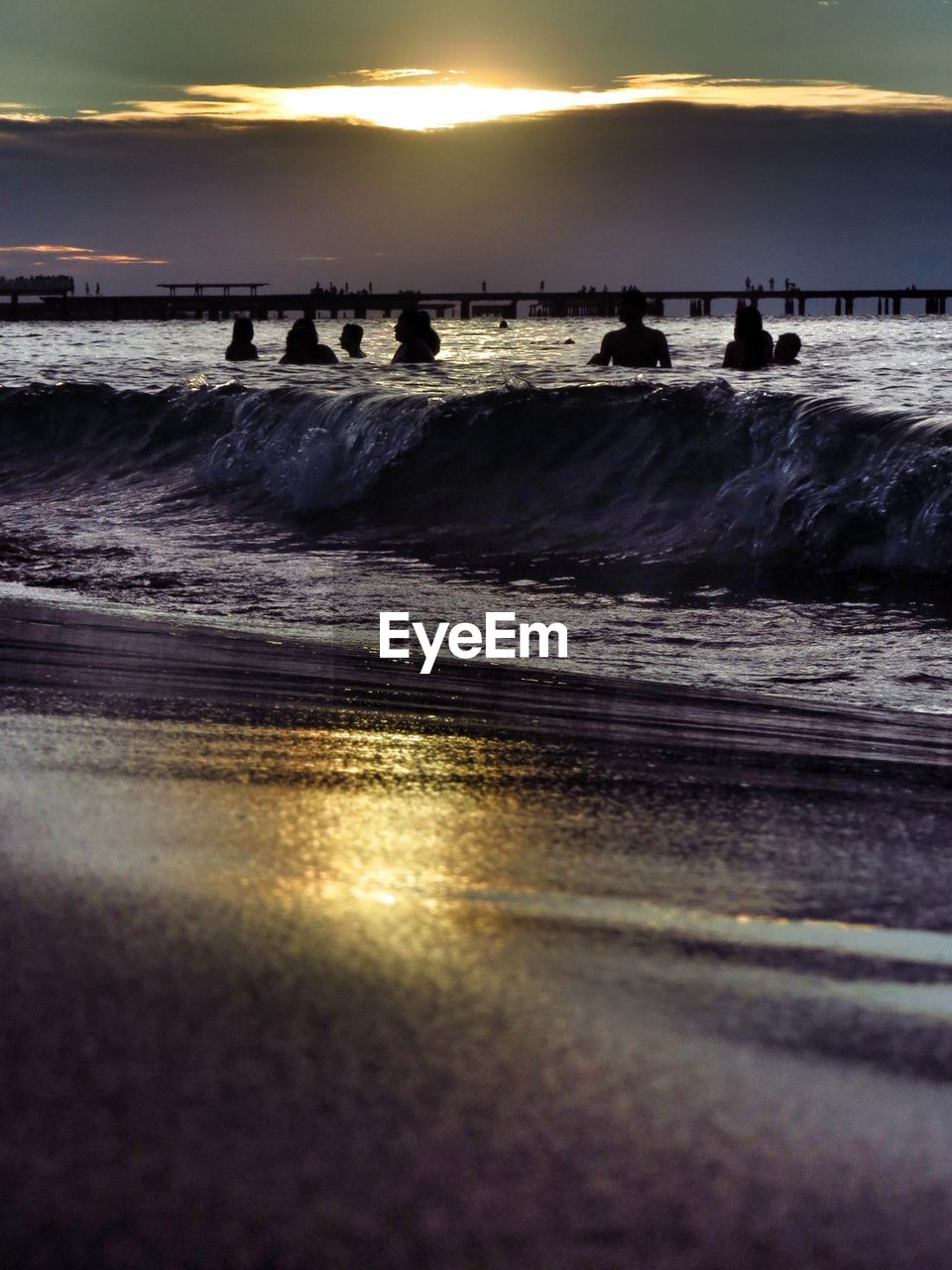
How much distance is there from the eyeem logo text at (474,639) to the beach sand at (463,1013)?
206 cm

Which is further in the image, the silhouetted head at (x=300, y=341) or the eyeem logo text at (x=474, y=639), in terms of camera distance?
the silhouetted head at (x=300, y=341)

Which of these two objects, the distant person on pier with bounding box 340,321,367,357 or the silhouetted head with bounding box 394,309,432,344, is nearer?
the silhouetted head with bounding box 394,309,432,344

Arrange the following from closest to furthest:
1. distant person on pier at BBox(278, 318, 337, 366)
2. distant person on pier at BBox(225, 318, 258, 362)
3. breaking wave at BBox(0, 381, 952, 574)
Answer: breaking wave at BBox(0, 381, 952, 574), distant person on pier at BBox(278, 318, 337, 366), distant person on pier at BBox(225, 318, 258, 362)

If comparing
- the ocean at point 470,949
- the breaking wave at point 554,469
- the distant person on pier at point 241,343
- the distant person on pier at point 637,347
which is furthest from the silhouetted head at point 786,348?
the ocean at point 470,949

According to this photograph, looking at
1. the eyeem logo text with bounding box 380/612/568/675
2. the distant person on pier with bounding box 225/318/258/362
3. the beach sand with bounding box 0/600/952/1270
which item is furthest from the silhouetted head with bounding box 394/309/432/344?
the beach sand with bounding box 0/600/952/1270

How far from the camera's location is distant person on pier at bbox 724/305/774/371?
58.5ft

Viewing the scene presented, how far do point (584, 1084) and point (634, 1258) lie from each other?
26 cm

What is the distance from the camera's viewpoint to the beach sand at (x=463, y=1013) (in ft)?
3.66

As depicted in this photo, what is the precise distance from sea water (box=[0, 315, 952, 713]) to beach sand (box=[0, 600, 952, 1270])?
6.93ft

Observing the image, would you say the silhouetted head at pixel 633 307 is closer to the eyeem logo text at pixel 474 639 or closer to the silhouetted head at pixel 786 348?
the silhouetted head at pixel 786 348

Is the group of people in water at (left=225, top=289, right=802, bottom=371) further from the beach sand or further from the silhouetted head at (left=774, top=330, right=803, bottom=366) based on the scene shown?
the beach sand

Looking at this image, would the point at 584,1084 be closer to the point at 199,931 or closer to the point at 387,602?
the point at 199,931

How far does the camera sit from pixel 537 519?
380 inches

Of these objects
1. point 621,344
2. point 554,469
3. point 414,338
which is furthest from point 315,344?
point 554,469
